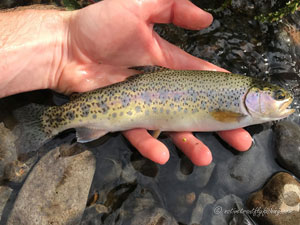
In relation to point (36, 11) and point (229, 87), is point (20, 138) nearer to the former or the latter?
point (36, 11)

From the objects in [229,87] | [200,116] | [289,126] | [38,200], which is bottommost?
[38,200]

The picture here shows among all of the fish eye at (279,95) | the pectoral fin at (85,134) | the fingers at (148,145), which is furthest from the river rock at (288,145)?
the pectoral fin at (85,134)

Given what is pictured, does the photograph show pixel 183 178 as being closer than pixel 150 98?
No

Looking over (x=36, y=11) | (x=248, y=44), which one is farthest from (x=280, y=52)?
(x=36, y=11)

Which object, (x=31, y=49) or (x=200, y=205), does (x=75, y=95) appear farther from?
(x=200, y=205)

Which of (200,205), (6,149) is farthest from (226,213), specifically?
(6,149)
